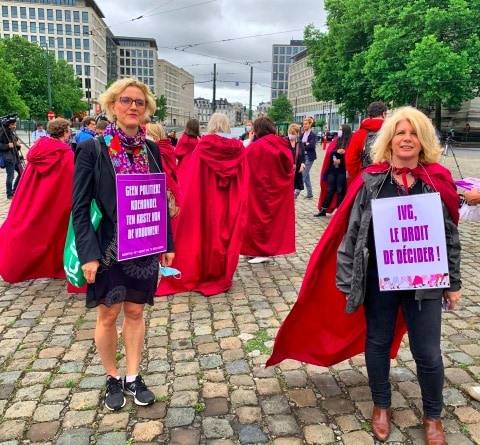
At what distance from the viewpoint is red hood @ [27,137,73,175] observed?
5363mm

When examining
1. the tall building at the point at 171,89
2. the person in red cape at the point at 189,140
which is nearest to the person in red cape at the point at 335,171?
the person in red cape at the point at 189,140

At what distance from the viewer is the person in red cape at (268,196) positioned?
20.9 ft

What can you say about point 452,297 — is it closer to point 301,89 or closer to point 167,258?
point 167,258

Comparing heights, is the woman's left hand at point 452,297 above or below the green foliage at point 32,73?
below

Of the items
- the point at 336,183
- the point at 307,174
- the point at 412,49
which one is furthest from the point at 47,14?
the point at 336,183

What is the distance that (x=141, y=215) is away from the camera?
2869mm

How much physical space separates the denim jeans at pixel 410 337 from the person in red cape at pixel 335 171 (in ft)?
22.9

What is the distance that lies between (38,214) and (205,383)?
306cm

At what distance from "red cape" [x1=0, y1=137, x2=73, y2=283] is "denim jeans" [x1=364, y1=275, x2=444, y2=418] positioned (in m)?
3.88

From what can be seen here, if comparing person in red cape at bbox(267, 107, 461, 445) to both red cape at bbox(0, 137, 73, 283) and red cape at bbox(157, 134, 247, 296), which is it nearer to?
red cape at bbox(157, 134, 247, 296)

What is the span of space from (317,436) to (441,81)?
27931 mm

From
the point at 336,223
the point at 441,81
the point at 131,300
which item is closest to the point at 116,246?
the point at 131,300

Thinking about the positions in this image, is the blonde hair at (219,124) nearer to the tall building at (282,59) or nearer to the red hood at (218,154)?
the red hood at (218,154)

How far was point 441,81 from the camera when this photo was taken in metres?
26.8
